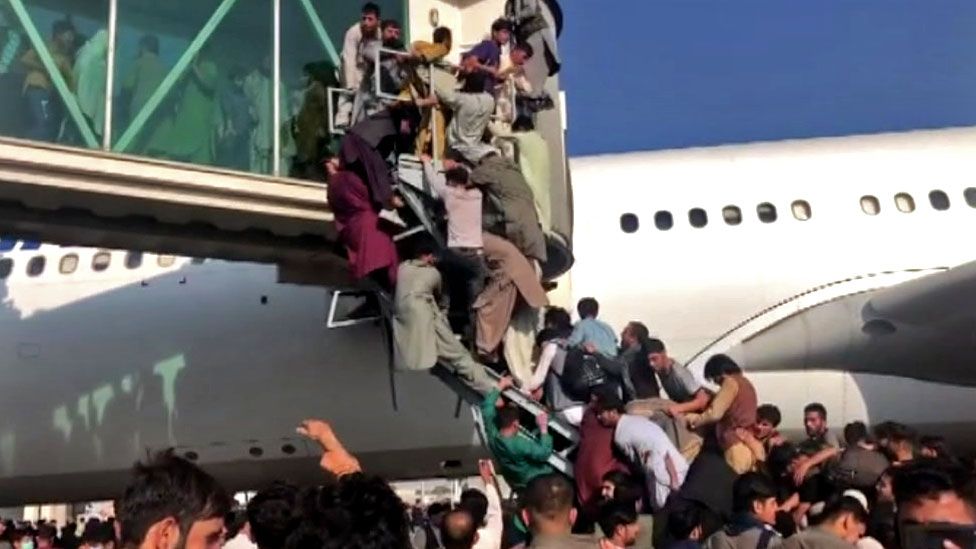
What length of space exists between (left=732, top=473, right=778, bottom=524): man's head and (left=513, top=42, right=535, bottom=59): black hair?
5.51 metres

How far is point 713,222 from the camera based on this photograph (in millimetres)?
13195

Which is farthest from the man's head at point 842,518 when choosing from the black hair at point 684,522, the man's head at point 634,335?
the man's head at point 634,335

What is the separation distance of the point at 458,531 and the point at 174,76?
560 centimetres

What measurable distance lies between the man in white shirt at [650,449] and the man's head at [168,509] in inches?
169

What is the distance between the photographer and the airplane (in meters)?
12.4

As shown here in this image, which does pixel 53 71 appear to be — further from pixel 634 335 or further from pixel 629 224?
pixel 629 224

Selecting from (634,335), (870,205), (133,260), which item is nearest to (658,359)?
(634,335)

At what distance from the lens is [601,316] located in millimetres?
12984

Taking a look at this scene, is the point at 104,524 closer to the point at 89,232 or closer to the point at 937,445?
the point at 89,232

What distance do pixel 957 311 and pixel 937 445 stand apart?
5.46 m

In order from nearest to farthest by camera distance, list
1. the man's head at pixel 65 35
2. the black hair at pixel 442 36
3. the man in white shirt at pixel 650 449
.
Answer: the man in white shirt at pixel 650 449, the man's head at pixel 65 35, the black hair at pixel 442 36

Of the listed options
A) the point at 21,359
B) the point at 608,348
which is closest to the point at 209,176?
the point at 608,348

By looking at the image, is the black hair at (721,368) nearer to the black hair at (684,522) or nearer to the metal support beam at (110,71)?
the black hair at (684,522)

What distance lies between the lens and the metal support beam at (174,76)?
8828mm
